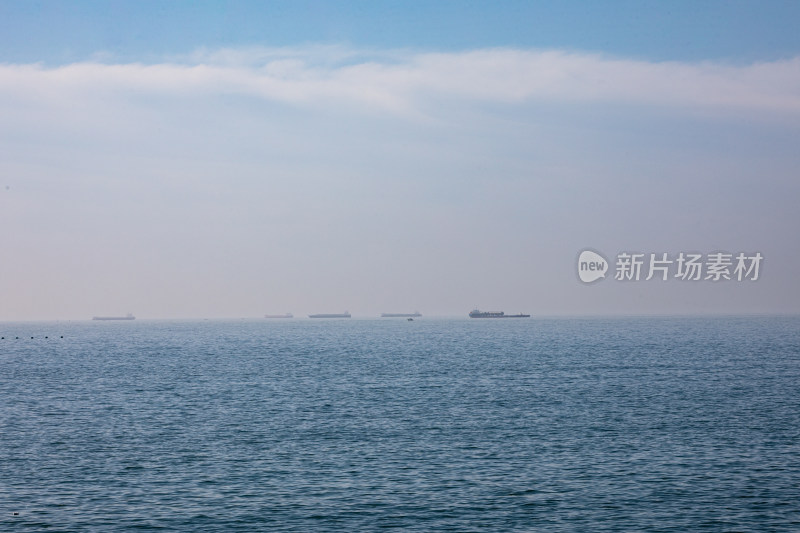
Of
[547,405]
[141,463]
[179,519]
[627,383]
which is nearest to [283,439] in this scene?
[141,463]

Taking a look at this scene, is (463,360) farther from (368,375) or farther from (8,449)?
(8,449)

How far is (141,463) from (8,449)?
46.5ft

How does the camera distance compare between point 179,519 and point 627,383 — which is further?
point 627,383

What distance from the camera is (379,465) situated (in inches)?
2327

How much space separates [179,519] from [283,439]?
80.3ft

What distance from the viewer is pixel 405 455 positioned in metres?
62.5

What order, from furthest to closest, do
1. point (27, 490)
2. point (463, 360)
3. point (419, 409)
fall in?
point (463, 360)
point (419, 409)
point (27, 490)

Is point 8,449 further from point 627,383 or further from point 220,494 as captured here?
point 627,383

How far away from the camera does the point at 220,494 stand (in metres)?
51.5

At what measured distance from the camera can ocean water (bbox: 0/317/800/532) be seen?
46688 millimetres

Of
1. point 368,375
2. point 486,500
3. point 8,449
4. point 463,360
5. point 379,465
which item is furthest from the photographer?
point 463,360

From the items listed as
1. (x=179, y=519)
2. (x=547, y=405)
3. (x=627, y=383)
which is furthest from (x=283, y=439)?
(x=627, y=383)

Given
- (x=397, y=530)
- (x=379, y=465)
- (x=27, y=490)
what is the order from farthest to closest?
(x=379, y=465)
(x=27, y=490)
(x=397, y=530)

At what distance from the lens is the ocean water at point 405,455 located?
1838 inches
